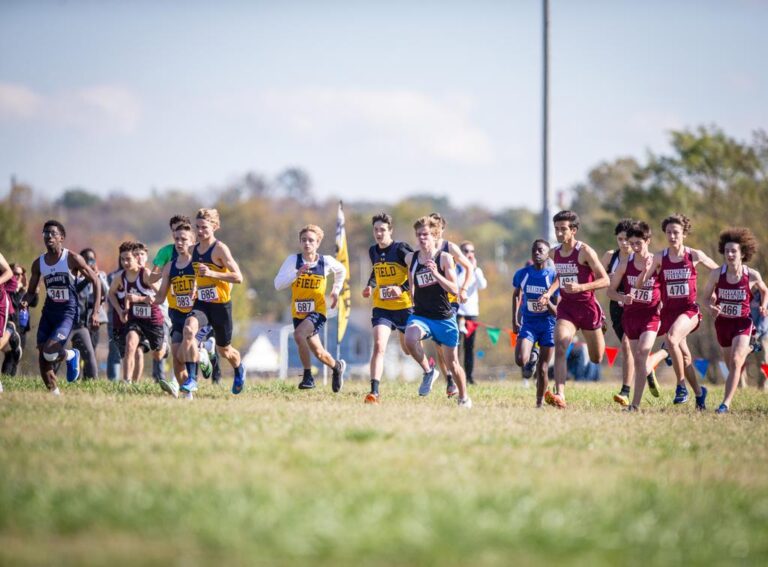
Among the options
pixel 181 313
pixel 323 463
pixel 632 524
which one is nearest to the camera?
pixel 632 524

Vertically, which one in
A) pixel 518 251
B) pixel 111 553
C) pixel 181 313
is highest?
pixel 518 251

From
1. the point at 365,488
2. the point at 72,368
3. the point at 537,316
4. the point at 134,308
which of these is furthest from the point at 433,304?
the point at 365,488

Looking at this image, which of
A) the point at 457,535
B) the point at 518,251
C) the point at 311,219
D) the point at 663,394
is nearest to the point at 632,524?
the point at 457,535

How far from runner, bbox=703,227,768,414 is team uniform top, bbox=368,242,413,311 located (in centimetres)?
404

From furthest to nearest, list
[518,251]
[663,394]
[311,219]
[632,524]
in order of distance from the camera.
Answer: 1. [311,219]
2. [518,251]
3. [663,394]
4. [632,524]

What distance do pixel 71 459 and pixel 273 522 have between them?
2.50 meters

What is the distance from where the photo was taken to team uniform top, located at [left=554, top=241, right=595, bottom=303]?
13680 millimetres

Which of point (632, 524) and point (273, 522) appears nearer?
point (273, 522)

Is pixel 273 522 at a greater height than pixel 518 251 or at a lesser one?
lesser

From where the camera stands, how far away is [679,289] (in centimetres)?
1370

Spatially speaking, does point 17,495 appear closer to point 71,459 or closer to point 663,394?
point 71,459

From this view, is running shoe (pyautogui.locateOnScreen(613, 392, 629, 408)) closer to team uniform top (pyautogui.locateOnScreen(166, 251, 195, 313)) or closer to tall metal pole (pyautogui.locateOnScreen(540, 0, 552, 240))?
team uniform top (pyautogui.locateOnScreen(166, 251, 195, 313))

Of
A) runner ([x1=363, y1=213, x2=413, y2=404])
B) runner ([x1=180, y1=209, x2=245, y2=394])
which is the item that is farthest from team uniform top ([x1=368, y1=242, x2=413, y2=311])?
runner ([x1=180, y1=209, x2=245, y2=394])

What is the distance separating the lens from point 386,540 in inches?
225
